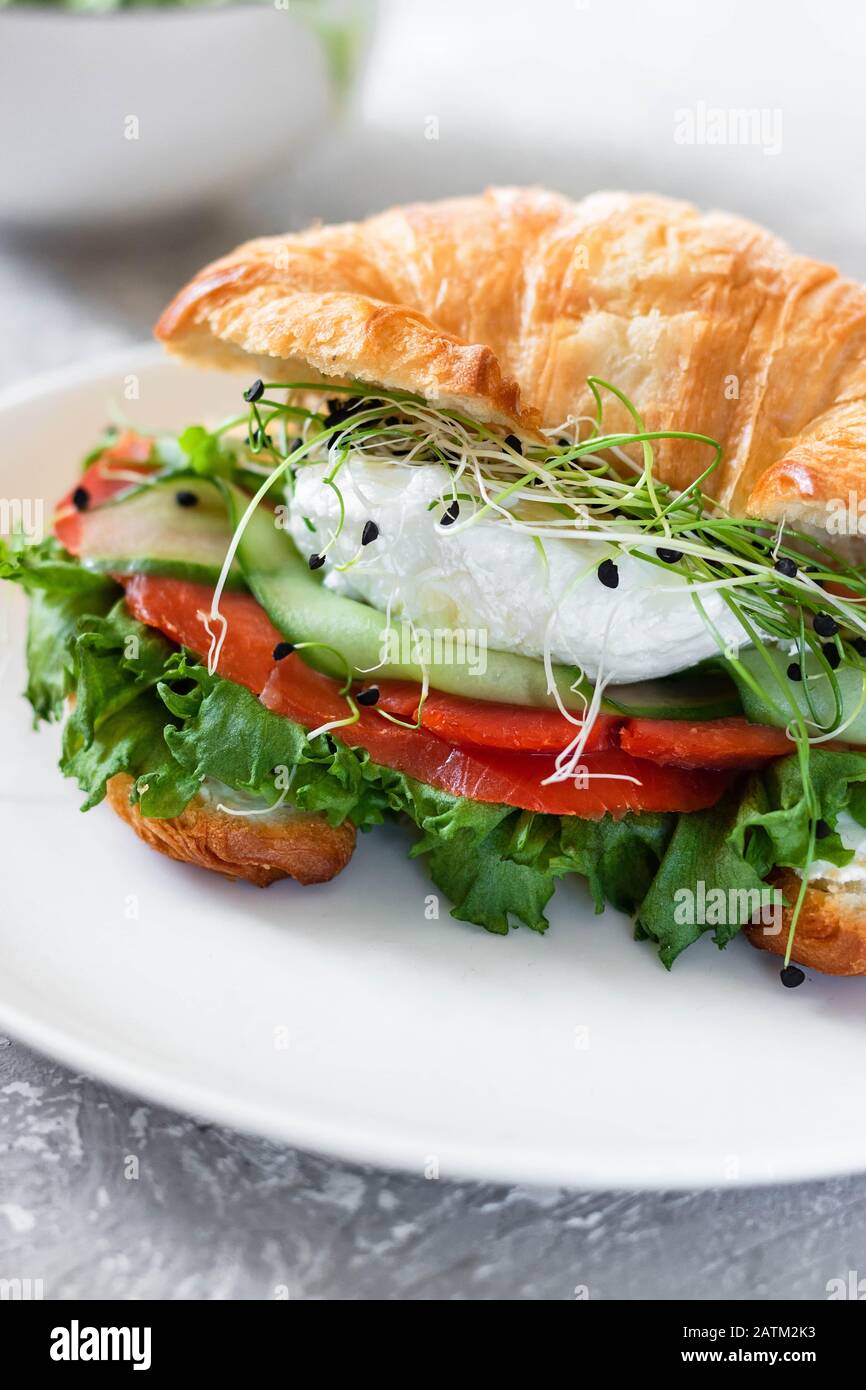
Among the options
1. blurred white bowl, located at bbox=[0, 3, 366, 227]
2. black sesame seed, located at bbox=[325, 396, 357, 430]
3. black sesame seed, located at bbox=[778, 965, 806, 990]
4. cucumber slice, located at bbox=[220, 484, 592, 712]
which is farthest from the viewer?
blurred white bowl, located at bbox=[0, 3, 366, 227]

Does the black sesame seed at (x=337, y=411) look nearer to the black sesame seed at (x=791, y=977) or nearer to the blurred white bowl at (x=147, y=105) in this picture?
the black sesame seed at (x=791, y=977)

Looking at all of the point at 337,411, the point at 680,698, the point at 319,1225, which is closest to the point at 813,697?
the point at 680,698

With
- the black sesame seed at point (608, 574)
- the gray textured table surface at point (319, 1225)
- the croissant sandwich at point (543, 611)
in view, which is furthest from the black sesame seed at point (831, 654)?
the gray textured table surface at point (319, 1225)

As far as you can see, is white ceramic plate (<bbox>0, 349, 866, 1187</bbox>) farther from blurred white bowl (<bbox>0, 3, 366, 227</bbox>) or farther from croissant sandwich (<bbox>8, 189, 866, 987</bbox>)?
blurred white bowl (<bbox>0, 3, 366, 227</bbox>)

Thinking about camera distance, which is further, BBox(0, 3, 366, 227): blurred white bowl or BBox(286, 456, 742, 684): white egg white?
BBox(0, 3, 366, 227): blurred white bowl

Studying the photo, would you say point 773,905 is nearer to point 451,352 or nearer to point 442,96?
point 451,352

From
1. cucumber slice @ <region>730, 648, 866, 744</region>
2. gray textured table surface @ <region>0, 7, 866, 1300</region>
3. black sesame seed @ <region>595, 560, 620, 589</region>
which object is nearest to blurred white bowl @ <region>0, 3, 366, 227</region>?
black sesame seed @ <region>595, 560, 620, 589</region>

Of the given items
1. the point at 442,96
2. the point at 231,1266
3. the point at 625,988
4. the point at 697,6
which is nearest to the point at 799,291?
the point at 625,988
